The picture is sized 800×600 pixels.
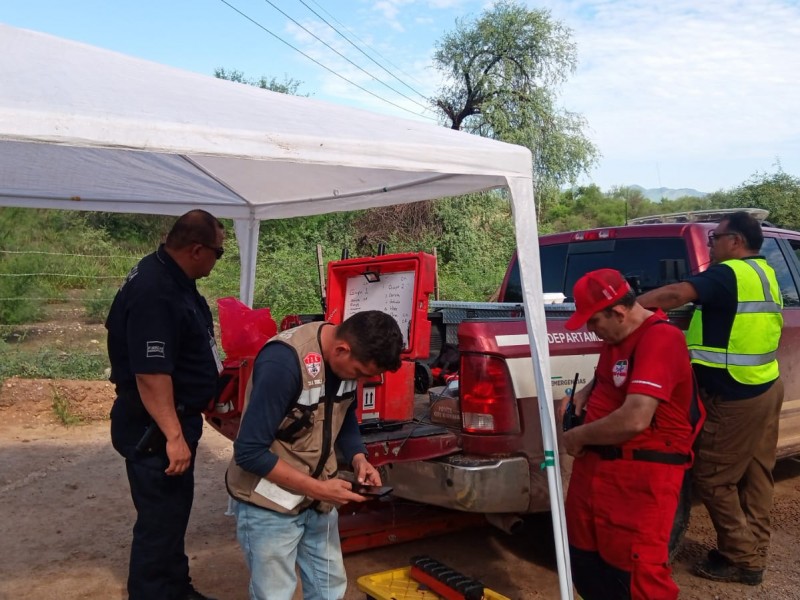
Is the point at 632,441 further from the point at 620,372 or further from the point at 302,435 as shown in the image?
the point at 302,435

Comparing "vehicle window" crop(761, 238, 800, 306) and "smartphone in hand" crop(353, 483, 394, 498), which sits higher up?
"vehicle window" crop(761, 238, 800, 306)

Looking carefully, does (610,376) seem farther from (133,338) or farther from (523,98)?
(523,98)

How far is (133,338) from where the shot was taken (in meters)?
2.97

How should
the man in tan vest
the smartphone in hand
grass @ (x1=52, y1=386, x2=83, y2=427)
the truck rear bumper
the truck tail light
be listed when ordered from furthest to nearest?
grass @ (x1=52, y1=386, x2=83, y2=427), the truck tail light, the truck rear bumper, the smartphone in hand, the man in tan vest

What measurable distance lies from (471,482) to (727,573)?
69.8 inches

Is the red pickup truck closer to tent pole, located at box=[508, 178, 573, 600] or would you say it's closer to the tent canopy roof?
tent pole, located at box=[508, 178, 573, 600]

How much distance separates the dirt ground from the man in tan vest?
→ 161 centimetres

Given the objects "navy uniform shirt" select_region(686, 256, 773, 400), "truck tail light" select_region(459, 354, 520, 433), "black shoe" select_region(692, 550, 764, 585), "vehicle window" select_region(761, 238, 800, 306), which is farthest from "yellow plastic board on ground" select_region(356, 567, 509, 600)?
"vehicle window" select_region(761, 238, 800, 306)

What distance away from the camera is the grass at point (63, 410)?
786cm

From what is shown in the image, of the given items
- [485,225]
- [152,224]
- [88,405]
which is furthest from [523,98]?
[88,405]

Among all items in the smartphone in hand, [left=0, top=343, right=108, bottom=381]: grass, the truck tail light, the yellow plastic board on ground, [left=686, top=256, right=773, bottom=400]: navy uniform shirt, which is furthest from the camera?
[left=0, top=343, right=108, bottom=381]: grass

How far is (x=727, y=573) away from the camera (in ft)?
13.8

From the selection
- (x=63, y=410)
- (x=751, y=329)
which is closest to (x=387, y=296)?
(x=751, y=329)

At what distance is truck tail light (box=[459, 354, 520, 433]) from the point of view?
374 cm
